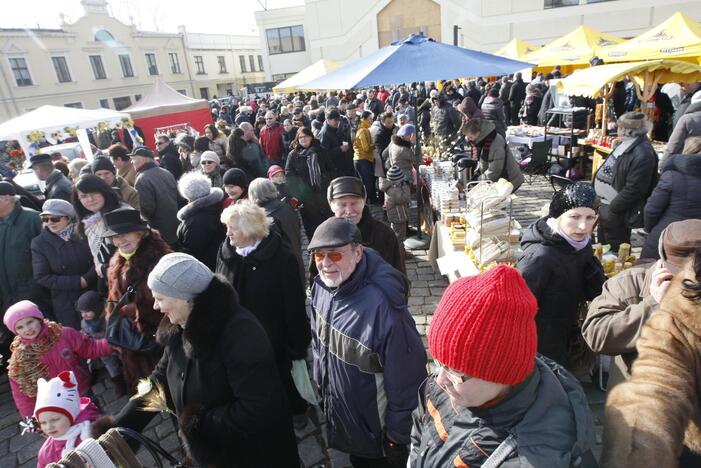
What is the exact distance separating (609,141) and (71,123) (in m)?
12.6

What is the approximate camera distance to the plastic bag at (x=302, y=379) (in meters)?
3.00

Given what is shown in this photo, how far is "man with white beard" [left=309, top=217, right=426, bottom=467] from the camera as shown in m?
2.18

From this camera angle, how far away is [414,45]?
17.0 feet

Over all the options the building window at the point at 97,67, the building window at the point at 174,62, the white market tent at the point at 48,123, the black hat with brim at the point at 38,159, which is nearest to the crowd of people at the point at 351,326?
the black hat with brim at the point at 38,159

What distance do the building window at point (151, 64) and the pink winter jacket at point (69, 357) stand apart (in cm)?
4507

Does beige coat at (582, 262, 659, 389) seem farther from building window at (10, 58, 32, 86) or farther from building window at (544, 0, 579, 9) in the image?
building window at (10, 58, 32, 86)

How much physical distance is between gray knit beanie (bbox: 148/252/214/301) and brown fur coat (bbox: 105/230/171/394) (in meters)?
1.07

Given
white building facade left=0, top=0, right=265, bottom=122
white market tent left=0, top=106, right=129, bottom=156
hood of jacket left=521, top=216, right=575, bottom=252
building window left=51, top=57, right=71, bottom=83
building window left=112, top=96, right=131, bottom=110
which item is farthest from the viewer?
building window left=112, top=96, right=131, bottom=110

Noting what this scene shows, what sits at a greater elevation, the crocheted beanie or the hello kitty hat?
the crocheted beanie

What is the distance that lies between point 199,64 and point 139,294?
50465 millimetres

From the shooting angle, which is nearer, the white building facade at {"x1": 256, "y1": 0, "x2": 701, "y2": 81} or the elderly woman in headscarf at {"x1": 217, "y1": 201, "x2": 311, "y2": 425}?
the elderly woman in headscarf at {"x1": 217, "y1": 201, "x2": 311, "y2": 425}

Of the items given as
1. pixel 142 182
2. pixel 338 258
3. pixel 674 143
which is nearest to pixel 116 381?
pixel 142 182

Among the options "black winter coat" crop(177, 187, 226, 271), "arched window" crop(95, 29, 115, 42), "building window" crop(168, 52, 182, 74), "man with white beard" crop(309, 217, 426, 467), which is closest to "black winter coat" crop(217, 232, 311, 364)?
"man with white beard" crop(309, 217, 426, 467)

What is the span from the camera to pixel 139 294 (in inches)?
121
